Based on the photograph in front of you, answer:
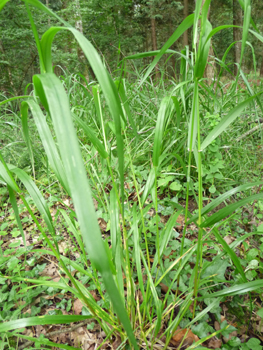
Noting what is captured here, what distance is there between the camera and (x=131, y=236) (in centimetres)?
103

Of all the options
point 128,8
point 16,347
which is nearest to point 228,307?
point 16,347

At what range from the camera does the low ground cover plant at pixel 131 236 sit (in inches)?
12.3

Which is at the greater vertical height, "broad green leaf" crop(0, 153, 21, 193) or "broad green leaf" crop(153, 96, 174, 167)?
"broad green leaf" crop(153, 96, 174, 167)

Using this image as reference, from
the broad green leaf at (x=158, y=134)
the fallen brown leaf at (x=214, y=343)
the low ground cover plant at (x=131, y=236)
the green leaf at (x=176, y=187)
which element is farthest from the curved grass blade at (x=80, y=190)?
the green leaf at (x=176, y=187)

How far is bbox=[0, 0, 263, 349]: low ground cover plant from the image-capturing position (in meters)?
0.31

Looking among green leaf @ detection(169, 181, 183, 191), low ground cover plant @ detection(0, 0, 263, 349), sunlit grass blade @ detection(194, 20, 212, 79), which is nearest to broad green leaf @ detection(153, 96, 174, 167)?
low ground cover plant @ detection(0, 0, 263, 349)

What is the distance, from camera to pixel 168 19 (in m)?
8.55

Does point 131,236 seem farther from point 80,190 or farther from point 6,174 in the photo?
point 80,190

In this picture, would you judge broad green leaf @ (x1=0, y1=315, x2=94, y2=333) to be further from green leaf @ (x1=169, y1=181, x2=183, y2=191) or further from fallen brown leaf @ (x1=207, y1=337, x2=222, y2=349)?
green leaf @ (x1=169, y1=181, x2=183, y2=191)

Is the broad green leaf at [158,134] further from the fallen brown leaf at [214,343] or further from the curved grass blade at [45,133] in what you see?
the fallen brown leaf at [214,343]

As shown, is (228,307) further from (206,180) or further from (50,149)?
(50,149)

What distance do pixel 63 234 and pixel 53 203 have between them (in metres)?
0.32

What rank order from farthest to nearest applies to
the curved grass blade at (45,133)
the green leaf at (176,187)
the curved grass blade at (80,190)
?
the green leaf at (176,187), the curved grass blade at (45,133), the curved grass blade at (80,190)

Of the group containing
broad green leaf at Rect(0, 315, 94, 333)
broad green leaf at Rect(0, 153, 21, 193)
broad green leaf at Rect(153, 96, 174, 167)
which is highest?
broad green leaf at Rect(153, 96, 174, 167)
